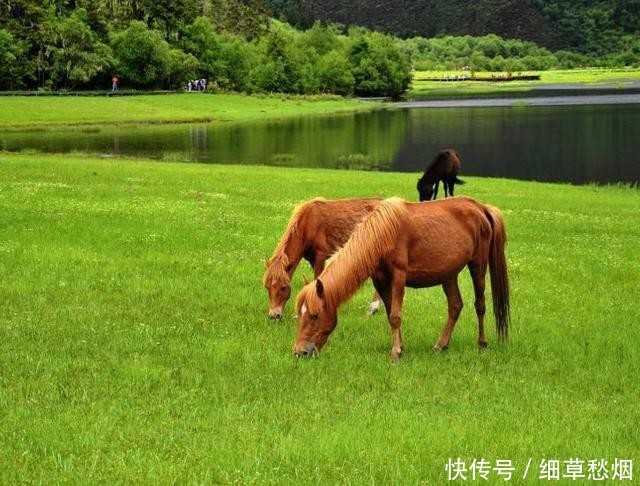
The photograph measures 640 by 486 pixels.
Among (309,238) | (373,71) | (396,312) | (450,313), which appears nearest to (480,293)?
(450,313)

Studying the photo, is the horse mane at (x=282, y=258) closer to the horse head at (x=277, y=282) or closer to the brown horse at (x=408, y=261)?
the horse head at (x=277, y=282)

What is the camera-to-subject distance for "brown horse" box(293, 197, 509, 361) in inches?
412

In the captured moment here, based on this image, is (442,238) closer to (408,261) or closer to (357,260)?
(408,261)

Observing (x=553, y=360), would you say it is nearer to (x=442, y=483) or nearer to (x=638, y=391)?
(x=638, y=391)

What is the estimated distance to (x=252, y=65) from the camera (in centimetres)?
17125

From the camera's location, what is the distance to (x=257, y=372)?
10.2m

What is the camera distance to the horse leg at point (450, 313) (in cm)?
1186

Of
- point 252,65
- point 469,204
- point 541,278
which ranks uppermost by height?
point 252,65

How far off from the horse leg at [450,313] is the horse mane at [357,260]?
5.25ft

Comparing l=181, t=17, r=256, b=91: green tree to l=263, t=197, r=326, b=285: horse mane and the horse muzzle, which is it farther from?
the horse muzzle

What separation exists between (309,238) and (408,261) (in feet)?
9.47

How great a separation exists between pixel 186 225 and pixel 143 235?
2392mm

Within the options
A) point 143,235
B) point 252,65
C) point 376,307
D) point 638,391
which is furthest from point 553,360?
point 252,65

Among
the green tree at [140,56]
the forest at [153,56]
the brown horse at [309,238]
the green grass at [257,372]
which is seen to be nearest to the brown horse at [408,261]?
the green grass at [257,372]
